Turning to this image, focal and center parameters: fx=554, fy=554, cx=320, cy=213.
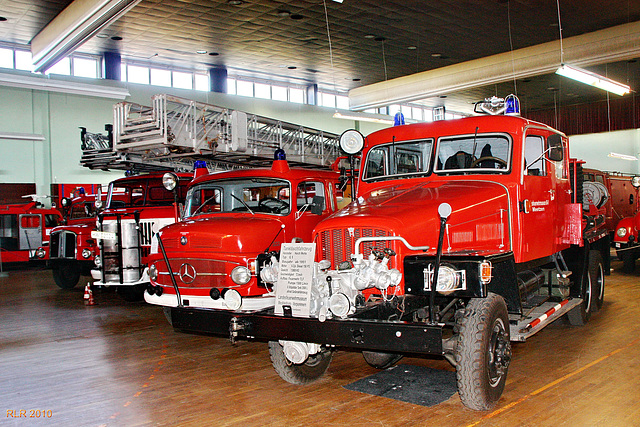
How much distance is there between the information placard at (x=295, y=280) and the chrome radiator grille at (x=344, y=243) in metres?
0.27

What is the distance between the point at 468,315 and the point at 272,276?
1.57m

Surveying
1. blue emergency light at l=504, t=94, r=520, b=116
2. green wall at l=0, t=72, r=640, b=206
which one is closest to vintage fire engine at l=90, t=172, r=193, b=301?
blue emergency light at l=504, t=94, r=520, b=116

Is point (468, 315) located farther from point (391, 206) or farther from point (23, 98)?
point (23, 98)

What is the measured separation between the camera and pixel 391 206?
454 cm

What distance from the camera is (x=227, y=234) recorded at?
5.54 meters

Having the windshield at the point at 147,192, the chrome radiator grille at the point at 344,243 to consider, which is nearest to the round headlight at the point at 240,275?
the chrome radiator grille at the point at 344,243

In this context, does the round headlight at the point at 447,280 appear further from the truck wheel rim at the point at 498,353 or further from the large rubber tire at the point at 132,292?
the large rubber tire at the point at 132,292

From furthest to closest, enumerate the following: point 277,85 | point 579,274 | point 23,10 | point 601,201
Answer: point 277,85 < point 23,10 < point 601,201 < point 579,274

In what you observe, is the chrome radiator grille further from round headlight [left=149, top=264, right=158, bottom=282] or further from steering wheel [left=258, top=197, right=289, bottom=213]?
round headlight [left=149, top=264, right=158, bottom=282]

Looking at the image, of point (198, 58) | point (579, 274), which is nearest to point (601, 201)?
point (579, 274)

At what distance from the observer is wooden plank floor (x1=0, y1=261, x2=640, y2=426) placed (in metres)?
4.11

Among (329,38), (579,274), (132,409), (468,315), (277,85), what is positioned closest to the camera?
(468,315)

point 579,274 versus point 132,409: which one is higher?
point 579,274

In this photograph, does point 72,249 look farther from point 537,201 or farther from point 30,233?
point 537,201
